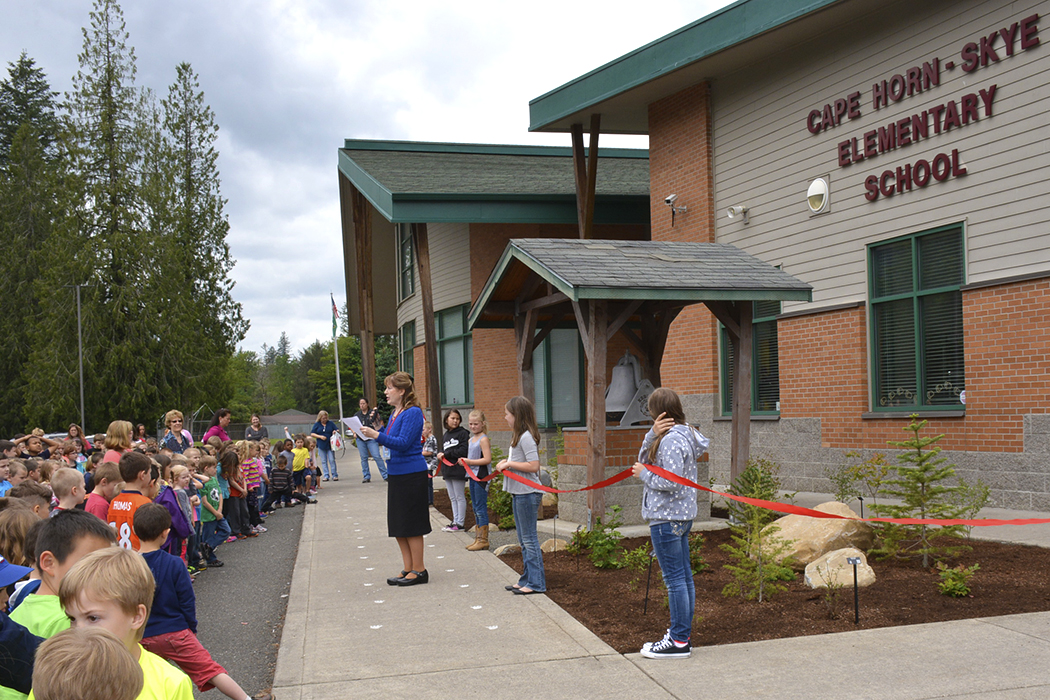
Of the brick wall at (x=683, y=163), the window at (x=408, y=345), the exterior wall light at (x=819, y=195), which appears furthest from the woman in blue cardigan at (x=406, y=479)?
the window at (x=408, y=345)

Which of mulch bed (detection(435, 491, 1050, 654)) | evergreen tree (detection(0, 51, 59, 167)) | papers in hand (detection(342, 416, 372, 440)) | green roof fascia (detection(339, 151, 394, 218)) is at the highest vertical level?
evergreen tree (detection(0, 51, 59, 167))

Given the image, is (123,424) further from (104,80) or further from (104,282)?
(104,80)

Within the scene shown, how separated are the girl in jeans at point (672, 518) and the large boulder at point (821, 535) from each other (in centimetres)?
274

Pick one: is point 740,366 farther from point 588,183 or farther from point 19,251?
point 19,251

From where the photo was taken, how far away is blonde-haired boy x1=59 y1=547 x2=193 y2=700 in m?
2.77

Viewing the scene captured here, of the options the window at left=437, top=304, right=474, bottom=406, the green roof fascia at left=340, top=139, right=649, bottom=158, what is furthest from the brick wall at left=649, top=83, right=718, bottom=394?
the green roof fascia at left=340, top=139, right=649, bottom=158

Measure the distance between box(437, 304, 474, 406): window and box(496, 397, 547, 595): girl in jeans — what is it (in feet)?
48.5

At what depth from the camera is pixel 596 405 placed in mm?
10391

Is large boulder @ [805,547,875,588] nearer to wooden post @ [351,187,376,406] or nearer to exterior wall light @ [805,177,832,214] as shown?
exterior wall light @ [805,177,832,214]

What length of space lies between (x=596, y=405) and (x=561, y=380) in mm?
10797

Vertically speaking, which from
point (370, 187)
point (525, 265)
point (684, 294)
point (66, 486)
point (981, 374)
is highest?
point (370, 187)

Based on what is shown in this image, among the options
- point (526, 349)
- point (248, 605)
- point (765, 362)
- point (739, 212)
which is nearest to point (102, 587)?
point (248, 605)

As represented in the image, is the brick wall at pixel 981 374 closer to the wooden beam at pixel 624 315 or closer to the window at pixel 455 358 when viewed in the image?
the wooden beam at pixel 624 315

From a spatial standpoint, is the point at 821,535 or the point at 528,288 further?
the point at 528,288
